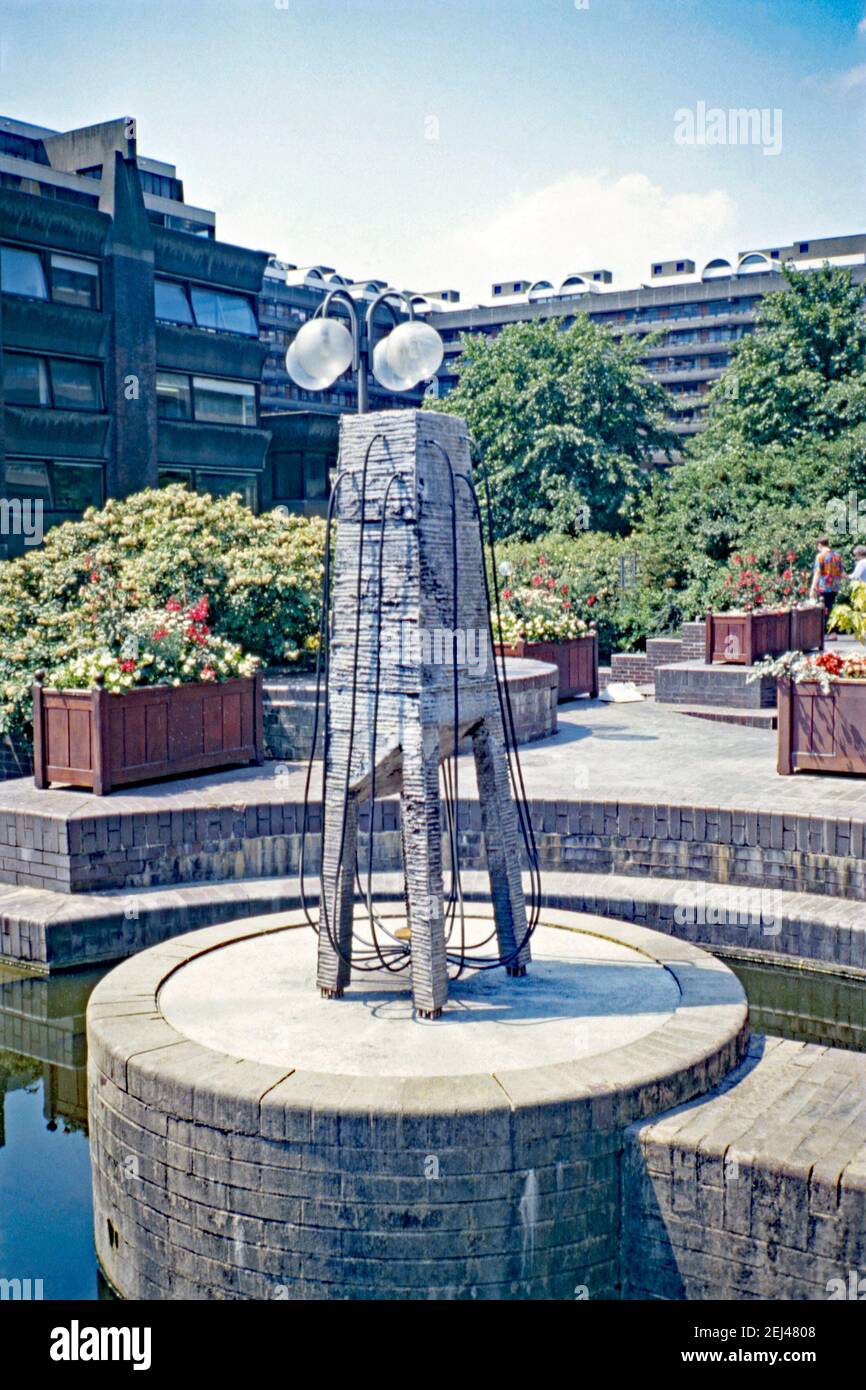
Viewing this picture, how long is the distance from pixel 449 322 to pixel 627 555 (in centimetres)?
5528

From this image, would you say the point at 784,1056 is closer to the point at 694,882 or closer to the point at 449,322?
the point at 694,882

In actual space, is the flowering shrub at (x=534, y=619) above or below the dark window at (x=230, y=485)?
below

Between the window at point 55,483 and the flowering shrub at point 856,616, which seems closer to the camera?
the flowering shrub at point 856,616

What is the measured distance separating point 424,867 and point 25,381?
22.7 m

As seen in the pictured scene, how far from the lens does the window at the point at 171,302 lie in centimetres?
2947

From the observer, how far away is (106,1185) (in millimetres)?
5797

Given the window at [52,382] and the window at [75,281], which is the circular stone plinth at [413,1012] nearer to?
the window at [52,382]

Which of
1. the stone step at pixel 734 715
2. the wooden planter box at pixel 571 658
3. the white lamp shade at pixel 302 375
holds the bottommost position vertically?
the stone step at pixel 734 715

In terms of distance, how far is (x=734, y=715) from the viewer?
16344 millimetres

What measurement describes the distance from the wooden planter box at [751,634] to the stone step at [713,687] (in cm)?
28

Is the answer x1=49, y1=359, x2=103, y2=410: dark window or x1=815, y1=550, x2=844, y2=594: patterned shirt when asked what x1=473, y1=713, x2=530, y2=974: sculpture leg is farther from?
x1=49, y1=359, x2=103, y2=410: dark window

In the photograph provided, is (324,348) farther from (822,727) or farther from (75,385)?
(75,385)

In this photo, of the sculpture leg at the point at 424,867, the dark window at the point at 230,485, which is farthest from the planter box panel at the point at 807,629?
the dark window at the point at 230,485
